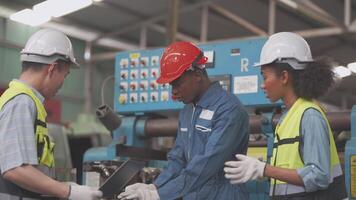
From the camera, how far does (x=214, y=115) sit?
2.54m

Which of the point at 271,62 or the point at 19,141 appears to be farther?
the point at 271,62

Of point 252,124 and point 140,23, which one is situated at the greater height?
point 140,23

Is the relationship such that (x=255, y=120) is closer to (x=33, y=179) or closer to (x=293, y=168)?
(x=293, y=168)

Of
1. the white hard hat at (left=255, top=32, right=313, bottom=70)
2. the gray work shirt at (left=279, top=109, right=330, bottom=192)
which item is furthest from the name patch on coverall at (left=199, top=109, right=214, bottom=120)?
the gray work shirt at (left=279, top=109, right=330, bottom=192)

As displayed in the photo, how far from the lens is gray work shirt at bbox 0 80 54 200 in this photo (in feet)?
6.99

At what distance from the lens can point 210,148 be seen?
8.02 ft

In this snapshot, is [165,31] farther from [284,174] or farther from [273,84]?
[284,174]

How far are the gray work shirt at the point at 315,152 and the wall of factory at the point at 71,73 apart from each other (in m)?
7.06

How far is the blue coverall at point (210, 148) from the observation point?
96.0 inches

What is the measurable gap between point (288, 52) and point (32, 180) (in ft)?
3.83

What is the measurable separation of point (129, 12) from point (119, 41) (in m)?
1.27

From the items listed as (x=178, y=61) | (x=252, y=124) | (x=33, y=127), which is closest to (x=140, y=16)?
(x=252, y=124)

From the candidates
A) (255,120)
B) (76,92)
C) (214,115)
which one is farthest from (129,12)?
(214,115)

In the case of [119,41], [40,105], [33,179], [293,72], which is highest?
[119,41]
